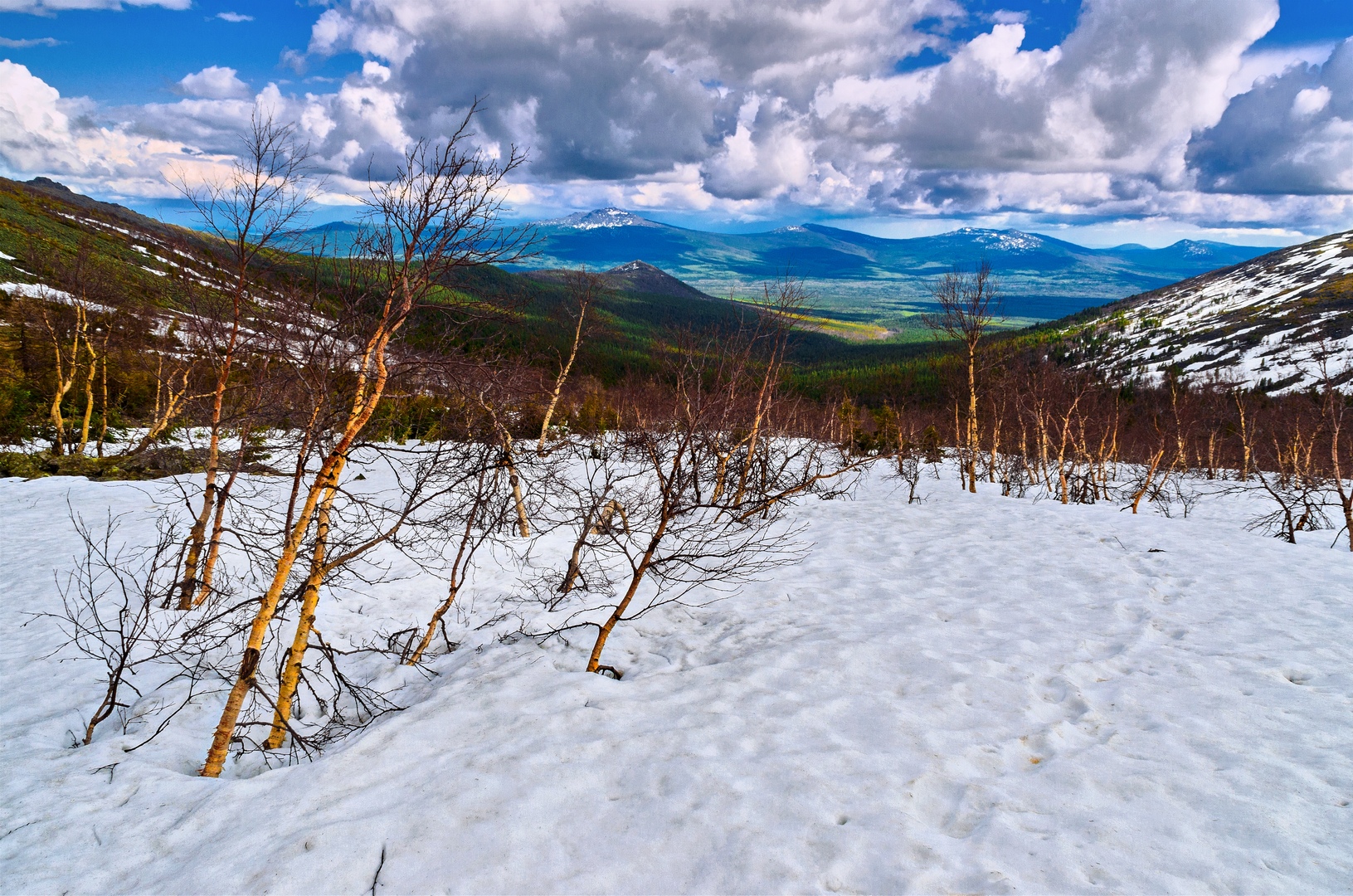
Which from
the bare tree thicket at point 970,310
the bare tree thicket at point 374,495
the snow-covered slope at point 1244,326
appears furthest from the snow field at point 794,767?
the snow-covered slope at point 1244,326

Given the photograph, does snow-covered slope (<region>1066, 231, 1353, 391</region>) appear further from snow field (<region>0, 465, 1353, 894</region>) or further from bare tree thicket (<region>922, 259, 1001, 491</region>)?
snow field (<region>0, 465, 1353, 894</region>)

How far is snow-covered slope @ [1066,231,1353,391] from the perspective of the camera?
361 ft

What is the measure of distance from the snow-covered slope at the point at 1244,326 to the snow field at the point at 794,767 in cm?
10609

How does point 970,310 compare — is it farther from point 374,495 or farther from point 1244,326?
point 1244,326

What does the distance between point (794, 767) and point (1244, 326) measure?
198 metres

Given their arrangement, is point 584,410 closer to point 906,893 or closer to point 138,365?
point 138,365

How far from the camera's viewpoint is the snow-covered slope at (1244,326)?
4328 inches

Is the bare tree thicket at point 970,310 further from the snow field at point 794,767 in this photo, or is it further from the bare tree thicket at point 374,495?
the snow field at point 794,767

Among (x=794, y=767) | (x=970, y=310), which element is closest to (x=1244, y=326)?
(x=970, y=310)

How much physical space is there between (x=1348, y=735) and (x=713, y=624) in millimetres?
6532

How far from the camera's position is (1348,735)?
4715 millimetres

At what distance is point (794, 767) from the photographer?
4578mm

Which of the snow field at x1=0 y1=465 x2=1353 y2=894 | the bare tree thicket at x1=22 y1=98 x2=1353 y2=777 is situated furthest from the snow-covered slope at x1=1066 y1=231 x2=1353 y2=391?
the snow field at x1=0 y1=465 x2=1353 y2=894

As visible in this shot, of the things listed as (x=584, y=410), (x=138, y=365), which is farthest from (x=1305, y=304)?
(x=138, y=365)
